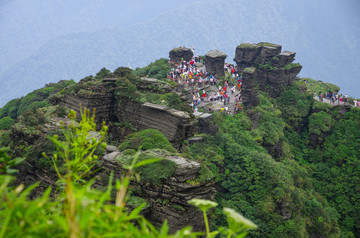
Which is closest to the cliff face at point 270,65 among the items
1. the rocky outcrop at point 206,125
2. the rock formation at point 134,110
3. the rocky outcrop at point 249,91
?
the rocky outcrop at point 249,91

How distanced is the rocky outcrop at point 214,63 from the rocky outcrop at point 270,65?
650 cm

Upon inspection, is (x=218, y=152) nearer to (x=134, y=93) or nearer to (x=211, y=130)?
(x=211, y=130)

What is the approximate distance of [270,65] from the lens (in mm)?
54250

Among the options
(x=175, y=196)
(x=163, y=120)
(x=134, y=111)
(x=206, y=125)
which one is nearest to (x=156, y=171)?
(x=175, y=196)

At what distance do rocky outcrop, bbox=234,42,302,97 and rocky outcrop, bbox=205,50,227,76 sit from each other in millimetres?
6496

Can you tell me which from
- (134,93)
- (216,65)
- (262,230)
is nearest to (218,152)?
(262,230)

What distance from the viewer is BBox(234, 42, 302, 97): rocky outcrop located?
177 ft

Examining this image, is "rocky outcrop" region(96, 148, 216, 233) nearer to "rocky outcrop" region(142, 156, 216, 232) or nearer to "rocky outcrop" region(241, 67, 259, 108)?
"rocky outcrop" region(142, 156, 216, 232)

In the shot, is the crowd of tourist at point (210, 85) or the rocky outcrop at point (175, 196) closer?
the rocky outcrop at point (175, 196)

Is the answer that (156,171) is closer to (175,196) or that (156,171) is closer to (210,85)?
(175,196)

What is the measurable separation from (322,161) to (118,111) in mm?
33803

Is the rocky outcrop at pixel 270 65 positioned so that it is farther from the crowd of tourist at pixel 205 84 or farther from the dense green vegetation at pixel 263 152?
the crowd of tourist at pixel 205 84

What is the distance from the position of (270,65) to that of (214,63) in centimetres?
1016

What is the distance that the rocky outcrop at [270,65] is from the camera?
53.9 m
